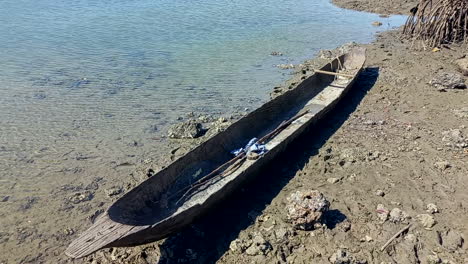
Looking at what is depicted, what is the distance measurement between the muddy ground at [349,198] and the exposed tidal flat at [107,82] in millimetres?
187

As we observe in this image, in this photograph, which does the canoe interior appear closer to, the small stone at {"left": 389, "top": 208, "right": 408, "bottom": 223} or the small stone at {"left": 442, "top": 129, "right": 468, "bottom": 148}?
the small stone at {"left": 389, "top": 208, "right": 408, "bottom": 223}

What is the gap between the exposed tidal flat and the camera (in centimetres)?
762

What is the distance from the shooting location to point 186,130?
9.86 meters

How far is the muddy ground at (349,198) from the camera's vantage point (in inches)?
240

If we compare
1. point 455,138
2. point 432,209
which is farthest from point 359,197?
point 455,138

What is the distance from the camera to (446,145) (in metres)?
8.73

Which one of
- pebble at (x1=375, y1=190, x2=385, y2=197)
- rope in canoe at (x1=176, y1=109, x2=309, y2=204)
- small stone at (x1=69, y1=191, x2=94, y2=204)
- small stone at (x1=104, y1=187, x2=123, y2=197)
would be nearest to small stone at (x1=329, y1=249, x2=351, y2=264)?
pebble at (x1=375, y1=190, x2=385, y2=197)

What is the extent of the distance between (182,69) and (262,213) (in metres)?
8.84

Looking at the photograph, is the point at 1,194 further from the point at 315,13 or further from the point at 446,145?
the point at 315,13

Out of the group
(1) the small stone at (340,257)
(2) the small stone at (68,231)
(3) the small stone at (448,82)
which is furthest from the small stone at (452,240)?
(3) the small stone at (448,82)

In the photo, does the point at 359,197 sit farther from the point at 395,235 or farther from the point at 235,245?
the point at 235,245

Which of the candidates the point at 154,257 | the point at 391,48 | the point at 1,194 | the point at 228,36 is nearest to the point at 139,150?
the point at 1,194

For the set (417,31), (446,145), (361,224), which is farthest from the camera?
(417,31)

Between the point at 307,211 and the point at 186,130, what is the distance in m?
4.51
